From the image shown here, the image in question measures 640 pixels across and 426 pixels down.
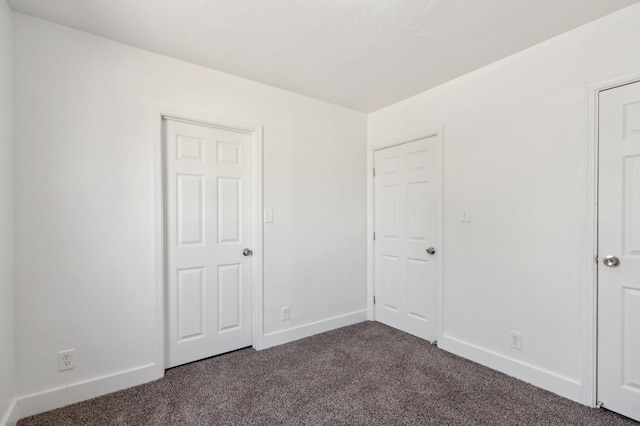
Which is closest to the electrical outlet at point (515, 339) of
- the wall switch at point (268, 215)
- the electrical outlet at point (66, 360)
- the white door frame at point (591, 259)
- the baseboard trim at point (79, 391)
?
the white door frame at point (591, 259)

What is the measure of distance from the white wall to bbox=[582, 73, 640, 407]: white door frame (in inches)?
1.0

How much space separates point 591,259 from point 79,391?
11.0 ft

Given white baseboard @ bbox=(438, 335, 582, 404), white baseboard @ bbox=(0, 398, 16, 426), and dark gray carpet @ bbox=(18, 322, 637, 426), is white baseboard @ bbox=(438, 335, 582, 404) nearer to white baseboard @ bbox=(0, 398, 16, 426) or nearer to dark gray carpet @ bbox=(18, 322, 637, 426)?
dark gray carpet @ bbox=(18, 322, 637, 426)

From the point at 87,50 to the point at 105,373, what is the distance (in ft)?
7.07

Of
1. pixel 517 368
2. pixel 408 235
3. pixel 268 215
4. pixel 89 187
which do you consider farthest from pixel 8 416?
pixel 517 368

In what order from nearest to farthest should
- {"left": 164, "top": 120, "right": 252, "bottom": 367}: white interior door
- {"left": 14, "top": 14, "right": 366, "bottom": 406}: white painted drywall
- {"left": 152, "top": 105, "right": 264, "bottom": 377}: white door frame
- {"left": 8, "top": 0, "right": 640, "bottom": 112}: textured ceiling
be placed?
1. {"left": 8, "top": 0, "right": 640, "bottom": 112}: textured ceiling
2. {"left": 14, "top": 14, "right": 366, "bottom": 406}: white painted drywall
3. {"left": 152, "top": 105, "right": 264, "bottom": 377}: white door frame
4. {"left": 164, "top": 120, "right": 252, "bottom": 367}: white interior door

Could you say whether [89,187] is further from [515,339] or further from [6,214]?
[515,339]

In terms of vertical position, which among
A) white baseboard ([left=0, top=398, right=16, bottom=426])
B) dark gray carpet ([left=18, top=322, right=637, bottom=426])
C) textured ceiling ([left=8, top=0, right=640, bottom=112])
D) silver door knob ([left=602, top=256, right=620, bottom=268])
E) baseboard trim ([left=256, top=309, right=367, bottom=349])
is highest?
textured ceiling ([left=8, top=0, right=640, bottom=112])

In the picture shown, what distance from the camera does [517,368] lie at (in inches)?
85.1

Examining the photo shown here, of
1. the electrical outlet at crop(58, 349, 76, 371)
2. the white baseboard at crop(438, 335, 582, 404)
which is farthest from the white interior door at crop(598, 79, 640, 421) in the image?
the electrical outlet at crop(58, 349, 76, 371)

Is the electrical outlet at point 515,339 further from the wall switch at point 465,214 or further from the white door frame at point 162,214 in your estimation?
the white door frame at point 162,214

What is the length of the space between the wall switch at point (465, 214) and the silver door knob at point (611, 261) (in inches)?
33.8

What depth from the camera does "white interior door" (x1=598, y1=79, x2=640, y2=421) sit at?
5.61 feet

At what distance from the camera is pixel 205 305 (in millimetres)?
2477
